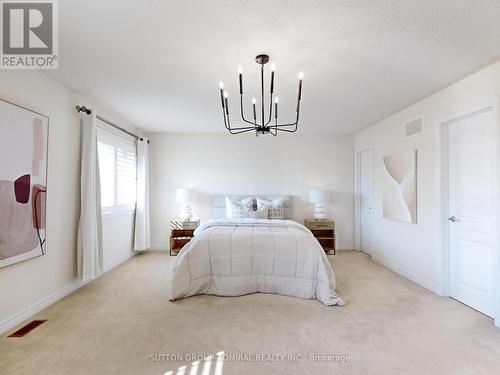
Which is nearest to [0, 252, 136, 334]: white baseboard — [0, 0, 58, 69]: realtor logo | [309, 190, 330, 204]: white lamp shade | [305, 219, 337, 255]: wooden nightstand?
[0, 0, 58, 69]: realtor logo

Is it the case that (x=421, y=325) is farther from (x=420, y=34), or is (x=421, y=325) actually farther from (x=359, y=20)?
(x=359, y=20)

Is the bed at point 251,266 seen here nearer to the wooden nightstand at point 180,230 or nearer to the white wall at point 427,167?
the white wall at point 427,167

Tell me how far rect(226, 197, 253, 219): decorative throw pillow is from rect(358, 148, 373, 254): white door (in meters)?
2.32

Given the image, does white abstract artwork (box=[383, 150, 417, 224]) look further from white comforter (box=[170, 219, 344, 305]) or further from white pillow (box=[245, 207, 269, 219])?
white pillow (box=[245, 207, 269, 219])

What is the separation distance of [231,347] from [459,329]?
2061 millimetres

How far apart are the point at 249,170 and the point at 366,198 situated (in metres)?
2.45

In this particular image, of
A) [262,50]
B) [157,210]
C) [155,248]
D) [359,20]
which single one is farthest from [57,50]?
[155,248]

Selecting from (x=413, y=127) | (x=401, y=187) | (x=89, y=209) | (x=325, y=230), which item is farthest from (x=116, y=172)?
(x=413, y=127)

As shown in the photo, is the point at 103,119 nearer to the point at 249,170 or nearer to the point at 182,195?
the point at 182,195

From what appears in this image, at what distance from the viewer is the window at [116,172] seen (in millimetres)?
3953

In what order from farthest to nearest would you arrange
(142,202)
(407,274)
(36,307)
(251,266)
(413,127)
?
(142,202) → (407,274) → (413,127) → (251,266) → (36,307)

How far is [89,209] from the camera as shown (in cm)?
326

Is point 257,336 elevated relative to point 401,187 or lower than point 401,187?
lower

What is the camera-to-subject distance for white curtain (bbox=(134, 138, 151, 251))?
494cm
